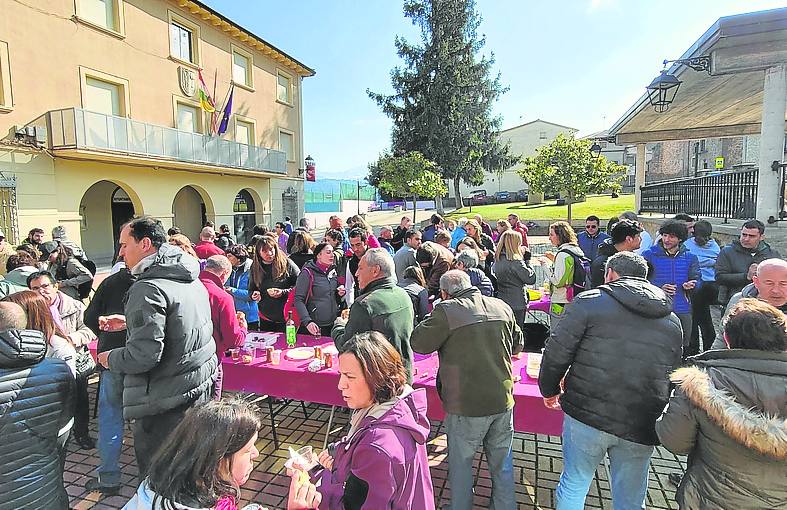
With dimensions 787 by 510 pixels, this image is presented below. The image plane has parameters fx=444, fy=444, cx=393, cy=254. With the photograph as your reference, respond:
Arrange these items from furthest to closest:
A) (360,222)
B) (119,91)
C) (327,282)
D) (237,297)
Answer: (119,91)
(360,222)
(237,297)
(327,282)

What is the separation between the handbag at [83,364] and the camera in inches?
144

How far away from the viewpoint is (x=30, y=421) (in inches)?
86.2

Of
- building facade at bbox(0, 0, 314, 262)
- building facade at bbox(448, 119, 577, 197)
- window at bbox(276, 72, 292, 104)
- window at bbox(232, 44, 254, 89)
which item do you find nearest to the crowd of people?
building facade at bbox(0, 0, 314, 262)

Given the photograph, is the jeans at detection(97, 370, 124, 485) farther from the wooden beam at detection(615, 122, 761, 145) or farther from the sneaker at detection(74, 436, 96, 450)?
the wooden beam at detection(615, 122, 761, 145)

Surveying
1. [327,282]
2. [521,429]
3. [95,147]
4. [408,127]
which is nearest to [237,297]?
[327,282]

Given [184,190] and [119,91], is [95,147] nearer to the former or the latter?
[119,91]

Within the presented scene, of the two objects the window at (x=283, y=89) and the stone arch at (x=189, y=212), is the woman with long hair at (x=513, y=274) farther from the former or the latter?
the window at (x=283, y=89)

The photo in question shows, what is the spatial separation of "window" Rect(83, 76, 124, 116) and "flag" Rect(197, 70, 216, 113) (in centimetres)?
290

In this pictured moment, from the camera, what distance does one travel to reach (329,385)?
3.52m

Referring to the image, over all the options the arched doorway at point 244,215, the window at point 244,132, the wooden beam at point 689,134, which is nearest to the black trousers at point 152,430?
the wooden beam at point 689,134

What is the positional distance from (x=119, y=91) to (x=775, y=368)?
57.5ft

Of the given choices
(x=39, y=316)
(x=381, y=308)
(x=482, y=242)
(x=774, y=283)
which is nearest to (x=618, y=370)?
(x=381, y=308)

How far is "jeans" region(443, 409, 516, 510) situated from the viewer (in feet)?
9.11

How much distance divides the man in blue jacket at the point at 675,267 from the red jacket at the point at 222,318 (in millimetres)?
4378
